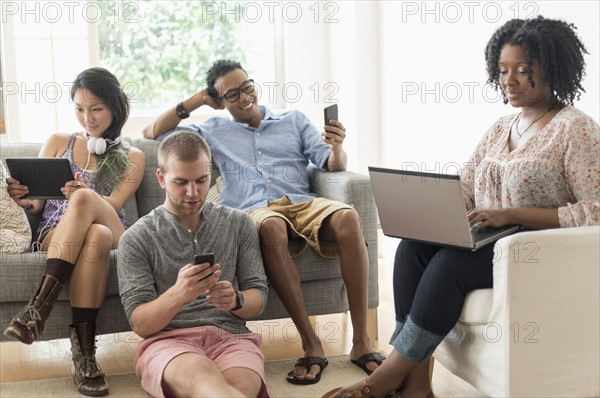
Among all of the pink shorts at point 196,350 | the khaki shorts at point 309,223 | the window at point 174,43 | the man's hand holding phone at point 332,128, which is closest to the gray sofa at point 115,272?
Answer: the khaki shorts at point 309,223

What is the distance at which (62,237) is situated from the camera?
2867 millimetres

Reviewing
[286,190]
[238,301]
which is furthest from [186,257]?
[286,190]

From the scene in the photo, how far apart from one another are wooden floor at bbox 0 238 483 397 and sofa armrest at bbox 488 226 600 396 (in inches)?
19.2

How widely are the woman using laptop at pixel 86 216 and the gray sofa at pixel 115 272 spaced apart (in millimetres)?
93

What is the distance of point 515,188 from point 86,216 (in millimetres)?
1436

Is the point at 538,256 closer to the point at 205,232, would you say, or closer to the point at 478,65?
the point at 205,232

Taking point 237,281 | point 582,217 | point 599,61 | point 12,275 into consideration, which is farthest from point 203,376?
point 599,61

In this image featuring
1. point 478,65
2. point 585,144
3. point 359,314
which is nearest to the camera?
point 585,144

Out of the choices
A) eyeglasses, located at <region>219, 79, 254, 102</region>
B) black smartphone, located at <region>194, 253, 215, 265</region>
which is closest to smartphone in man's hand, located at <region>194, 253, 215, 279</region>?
black smartphone, located at <region>194, 253, 215, 265</region>

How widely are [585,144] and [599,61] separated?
0.72 metres

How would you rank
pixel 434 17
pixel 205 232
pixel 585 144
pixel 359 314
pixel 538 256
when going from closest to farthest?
pixel 538 256 < pixel 585 144 < pixel 205 232 < pixel 359 314 < pixel 434 17

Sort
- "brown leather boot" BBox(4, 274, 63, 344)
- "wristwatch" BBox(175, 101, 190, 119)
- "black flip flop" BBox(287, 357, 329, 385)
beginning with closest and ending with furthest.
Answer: "brown leather boot" BBox(4, 274, 63, 344), "black flip flop" BBox(287, 357, 329, 385), "wristwatch" BBox(175, 101, 190, 119)

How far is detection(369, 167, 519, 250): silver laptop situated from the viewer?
2.42 meters

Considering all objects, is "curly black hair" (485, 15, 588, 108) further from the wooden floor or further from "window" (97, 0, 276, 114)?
"window" (97, 0, 276, 114)
